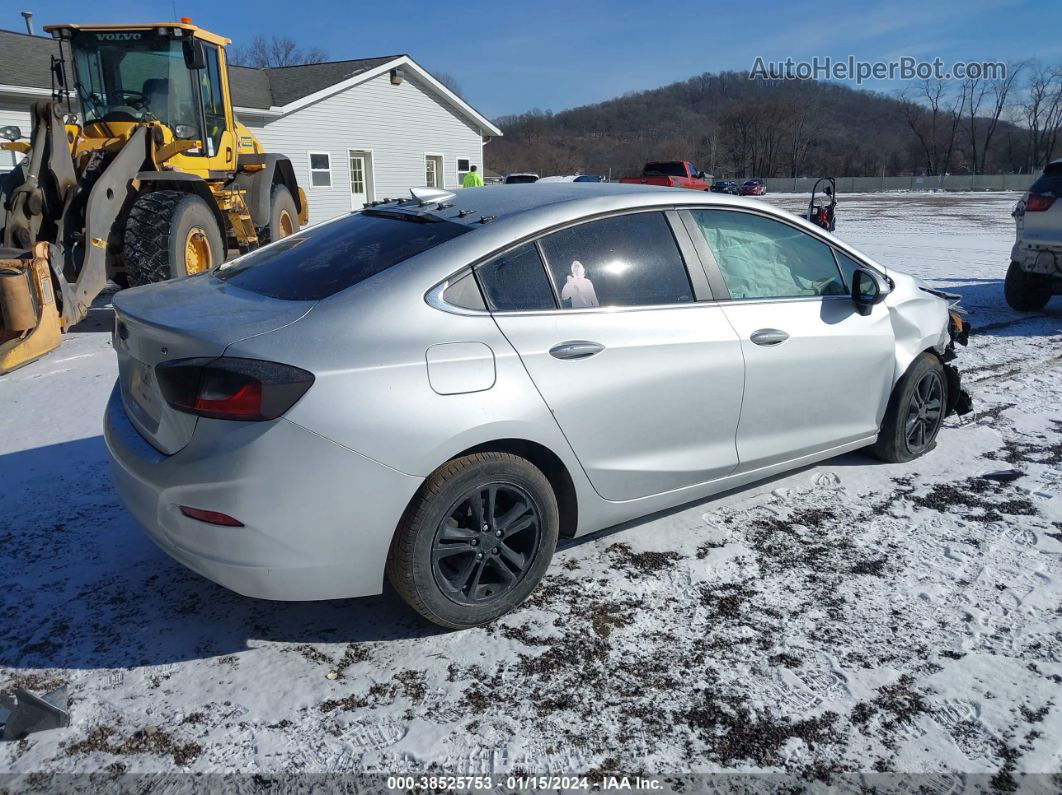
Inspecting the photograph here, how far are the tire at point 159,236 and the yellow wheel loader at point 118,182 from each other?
0.5 inches

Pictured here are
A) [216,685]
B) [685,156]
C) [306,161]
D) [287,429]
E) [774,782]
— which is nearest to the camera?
[774,782]

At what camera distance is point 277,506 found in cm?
255

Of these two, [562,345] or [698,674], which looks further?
[562,345]

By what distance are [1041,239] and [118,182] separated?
10203 millimetres

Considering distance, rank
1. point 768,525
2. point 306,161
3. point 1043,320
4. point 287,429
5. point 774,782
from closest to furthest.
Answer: point 774,782 < point 287,429 < point 768,525 < point 1043,320 < point 306,161

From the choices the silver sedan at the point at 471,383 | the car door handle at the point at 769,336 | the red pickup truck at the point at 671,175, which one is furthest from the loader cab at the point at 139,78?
the red pickup truck at the point at 671,175

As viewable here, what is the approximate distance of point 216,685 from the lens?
8.96 feet

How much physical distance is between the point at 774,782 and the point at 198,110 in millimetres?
9974

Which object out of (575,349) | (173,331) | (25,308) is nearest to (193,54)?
(25,308)

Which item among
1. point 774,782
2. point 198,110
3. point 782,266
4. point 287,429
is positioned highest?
point 198,110

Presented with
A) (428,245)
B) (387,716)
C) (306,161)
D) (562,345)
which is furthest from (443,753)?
(306,161)

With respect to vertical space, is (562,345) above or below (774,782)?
above

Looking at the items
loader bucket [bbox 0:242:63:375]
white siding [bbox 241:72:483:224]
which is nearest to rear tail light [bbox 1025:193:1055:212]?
loader bucket [bbox 0:242:63:375]

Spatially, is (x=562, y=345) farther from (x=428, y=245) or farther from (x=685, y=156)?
(x=685, y=156)
